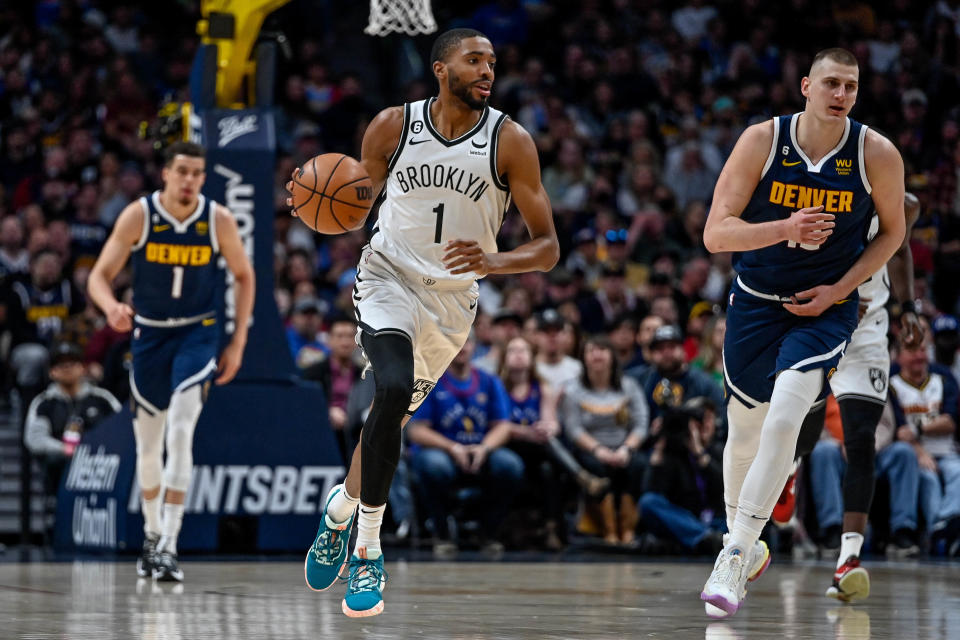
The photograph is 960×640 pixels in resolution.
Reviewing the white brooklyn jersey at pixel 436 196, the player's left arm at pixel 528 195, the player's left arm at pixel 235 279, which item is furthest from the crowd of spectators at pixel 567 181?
the white brooklyn jersey at pixel 436 196

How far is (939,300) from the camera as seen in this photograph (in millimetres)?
14461

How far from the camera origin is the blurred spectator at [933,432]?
35.5 feet

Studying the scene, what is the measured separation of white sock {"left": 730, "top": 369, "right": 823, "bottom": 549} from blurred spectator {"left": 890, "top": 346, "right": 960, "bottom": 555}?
16.9 ft

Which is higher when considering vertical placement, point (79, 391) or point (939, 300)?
point (939, 300)

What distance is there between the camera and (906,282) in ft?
25.6

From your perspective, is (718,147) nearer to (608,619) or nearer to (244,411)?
(244,411)

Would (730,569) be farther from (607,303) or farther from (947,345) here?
(607,303)

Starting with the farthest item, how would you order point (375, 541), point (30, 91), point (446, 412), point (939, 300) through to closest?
point (30, 91) < point (939, 300) < point (446, 412) < point (375, 541)

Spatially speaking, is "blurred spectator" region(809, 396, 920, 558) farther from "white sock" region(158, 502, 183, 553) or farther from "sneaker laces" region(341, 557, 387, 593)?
"sneaker laces" region(341, 557, 387, 593)

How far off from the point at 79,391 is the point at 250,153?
9.23 feet

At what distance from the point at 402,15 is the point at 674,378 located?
356 centimetres

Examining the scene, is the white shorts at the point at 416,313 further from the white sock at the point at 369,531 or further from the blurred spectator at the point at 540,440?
the blurred spectator at the point at 540,440

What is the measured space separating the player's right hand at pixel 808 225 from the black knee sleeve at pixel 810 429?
1.01 meters

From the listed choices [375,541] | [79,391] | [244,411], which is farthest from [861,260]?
[79,391]
